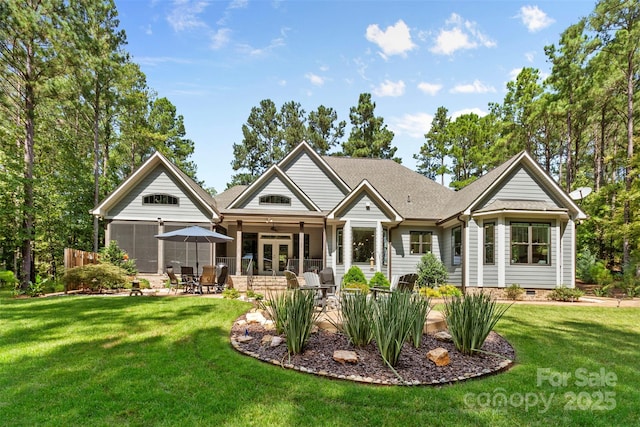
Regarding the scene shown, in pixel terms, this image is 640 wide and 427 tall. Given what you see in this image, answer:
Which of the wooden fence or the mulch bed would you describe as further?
the wooden fence

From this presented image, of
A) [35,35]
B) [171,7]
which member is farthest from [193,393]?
[35,35]

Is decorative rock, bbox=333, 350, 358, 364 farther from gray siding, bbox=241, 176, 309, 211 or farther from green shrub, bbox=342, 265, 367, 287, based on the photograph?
gray siding, bbox=241, 176, 309, 211

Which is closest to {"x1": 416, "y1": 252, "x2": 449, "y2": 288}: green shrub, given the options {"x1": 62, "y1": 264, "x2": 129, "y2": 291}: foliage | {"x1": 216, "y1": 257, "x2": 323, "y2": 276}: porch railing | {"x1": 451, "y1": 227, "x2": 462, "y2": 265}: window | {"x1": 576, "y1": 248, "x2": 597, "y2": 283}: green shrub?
{"x1": 451, "y1": 227, "x2": 462, "y2": 265}: window

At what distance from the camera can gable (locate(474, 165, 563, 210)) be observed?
14273mm

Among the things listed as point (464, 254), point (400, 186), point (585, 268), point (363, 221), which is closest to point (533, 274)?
point (464, 254)

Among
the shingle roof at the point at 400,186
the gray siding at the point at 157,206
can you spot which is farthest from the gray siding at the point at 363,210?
the gray siding at the point at 157,206

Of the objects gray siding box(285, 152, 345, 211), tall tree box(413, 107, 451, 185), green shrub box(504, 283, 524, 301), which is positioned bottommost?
green shrub box(504, 283, 524, 301)

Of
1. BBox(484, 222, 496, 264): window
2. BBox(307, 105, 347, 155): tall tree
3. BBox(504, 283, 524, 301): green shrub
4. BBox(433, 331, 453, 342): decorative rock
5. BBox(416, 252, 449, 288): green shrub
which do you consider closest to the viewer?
BBox(433, 331, 453, 342): decorative rock

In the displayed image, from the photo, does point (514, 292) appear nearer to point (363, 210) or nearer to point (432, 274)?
point (432, 274)

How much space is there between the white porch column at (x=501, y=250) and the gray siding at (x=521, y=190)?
1278mm

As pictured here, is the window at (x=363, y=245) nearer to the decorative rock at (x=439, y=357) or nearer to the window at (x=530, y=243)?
the window at (x=530, y=243)

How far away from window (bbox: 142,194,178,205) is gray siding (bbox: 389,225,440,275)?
10.7 metres

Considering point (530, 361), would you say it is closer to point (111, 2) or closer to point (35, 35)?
point (35, 35)

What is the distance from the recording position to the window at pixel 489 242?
44.6 feet
